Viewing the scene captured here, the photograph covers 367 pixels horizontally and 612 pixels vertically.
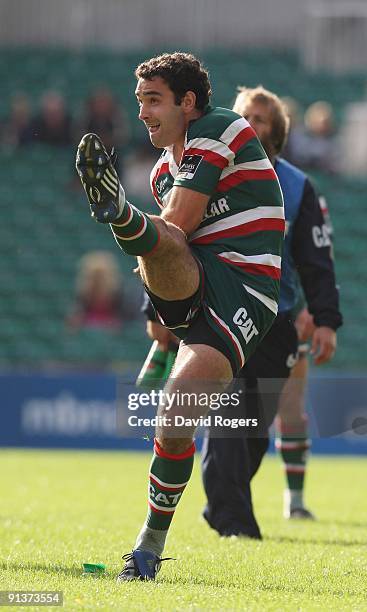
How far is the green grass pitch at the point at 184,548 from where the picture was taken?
4.74 meters

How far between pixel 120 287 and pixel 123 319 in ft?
1.30

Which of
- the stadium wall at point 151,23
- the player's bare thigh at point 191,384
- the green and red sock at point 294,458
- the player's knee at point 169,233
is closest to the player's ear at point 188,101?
the player's knee at point 169,233

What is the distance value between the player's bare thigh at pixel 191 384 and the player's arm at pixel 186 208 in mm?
486

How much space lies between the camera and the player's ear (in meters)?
5.46

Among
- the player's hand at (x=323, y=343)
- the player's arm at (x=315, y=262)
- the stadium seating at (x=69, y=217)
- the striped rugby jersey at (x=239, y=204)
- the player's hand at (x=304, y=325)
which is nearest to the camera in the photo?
the striped rugby jersey at (x=239, y=204)

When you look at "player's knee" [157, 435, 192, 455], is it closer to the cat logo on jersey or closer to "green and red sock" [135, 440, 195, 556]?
"green and red sock" [135, 440, 195, 556]

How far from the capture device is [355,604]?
468 cm

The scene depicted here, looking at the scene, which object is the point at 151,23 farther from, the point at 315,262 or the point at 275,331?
the point at 275,331

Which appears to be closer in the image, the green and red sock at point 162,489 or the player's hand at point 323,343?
the green and red sock at point 162,489

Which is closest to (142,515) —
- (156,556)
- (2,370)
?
(156,556)

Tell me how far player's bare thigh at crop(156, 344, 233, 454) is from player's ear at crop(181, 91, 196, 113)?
1013 millimetres

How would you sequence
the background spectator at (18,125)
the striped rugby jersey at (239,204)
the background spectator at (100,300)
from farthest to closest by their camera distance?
the background spectator at (18,125)
the background spectator at (100,300)
the striped rugby jersey at (239,204)

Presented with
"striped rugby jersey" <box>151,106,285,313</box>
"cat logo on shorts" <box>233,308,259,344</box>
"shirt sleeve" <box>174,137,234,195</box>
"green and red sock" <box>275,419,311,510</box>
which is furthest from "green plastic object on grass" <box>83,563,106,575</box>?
"green and red sock" <box>275,419,311,510</box>

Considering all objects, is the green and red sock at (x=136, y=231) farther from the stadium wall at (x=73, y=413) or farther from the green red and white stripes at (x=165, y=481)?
the stadium wall at (x=73, y=413)
